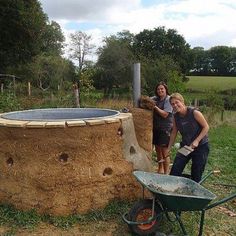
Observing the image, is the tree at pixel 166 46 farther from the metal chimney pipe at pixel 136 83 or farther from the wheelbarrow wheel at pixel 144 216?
the wheelbarrow wheel at pixel 144 216

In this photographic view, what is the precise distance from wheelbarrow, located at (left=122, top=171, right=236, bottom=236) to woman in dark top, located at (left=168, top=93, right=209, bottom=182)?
568mm

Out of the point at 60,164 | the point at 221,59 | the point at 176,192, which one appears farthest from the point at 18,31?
the point at 221,59

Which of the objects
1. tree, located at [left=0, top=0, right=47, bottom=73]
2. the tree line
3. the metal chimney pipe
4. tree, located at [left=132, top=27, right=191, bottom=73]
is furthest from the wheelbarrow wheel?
tree, located at [left=132, top=27, right=191, bottom=73]

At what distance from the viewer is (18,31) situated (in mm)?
22125

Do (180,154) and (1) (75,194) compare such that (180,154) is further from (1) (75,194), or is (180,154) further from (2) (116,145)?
(1) (75,194)

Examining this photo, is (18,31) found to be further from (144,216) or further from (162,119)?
(144,216)

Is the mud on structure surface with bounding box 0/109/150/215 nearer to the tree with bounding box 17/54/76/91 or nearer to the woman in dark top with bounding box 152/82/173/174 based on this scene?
the woman in dark top with bounding box 152/82/173/174

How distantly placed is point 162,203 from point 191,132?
1.15m

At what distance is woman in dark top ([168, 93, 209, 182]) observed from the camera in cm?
471

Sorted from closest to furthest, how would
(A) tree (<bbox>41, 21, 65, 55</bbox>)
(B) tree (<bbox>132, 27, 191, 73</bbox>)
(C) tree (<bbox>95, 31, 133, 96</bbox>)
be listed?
(C) tree (<bbox>95, 31, 133, 96</bbox>), (B) tree (<bbox>132, 27, 191, 73</bbox>), (A) tree (<bbox>41, 21, 65, 55</bbox>)

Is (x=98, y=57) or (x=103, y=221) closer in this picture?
(x=103, y=221)

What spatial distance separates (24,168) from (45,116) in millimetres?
1649

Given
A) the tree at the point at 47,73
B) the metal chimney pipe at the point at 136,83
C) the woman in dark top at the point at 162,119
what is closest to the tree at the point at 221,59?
the tree at the point at 47,73

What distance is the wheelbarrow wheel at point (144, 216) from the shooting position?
418cm
